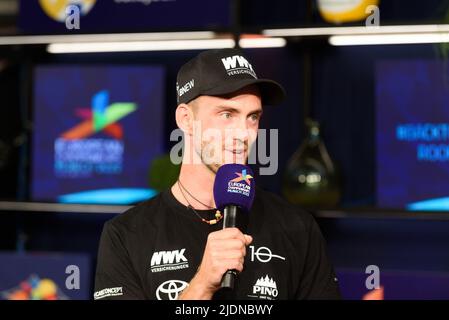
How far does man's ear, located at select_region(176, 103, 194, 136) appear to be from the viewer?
1.58m

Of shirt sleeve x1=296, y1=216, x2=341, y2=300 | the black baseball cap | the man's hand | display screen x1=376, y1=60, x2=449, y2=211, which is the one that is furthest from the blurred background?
the man's hand

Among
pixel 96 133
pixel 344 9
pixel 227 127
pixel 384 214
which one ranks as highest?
pixel 344 9

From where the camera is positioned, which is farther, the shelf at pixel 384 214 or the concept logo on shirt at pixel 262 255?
the shelf at pixel 384 214

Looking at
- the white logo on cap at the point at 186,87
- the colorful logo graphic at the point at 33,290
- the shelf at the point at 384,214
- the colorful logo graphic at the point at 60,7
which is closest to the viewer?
the white logo on cap at the point at 186,87

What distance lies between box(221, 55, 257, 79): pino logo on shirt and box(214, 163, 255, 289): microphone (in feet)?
0.62

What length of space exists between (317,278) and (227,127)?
354mm

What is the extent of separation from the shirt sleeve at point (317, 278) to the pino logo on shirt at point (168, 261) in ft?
0.79

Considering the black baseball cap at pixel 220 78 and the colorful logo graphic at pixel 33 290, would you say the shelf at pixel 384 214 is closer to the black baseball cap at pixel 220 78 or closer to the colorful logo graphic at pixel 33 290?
the colorful logo graphic at pixel 33 290

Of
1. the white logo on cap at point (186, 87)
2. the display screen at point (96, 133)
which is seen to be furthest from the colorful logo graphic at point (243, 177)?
the display screen at point (96, 133)

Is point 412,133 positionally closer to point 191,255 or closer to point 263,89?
point 263,89

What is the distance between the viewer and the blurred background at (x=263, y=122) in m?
3.42

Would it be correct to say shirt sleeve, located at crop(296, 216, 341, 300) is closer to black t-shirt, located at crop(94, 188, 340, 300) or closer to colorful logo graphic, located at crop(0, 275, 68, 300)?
black t-shirt, located at crop(94, 188, 340, 300)

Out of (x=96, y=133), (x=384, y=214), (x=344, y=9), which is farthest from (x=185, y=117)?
(x=96, y=133)

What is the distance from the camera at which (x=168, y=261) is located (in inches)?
60.1
